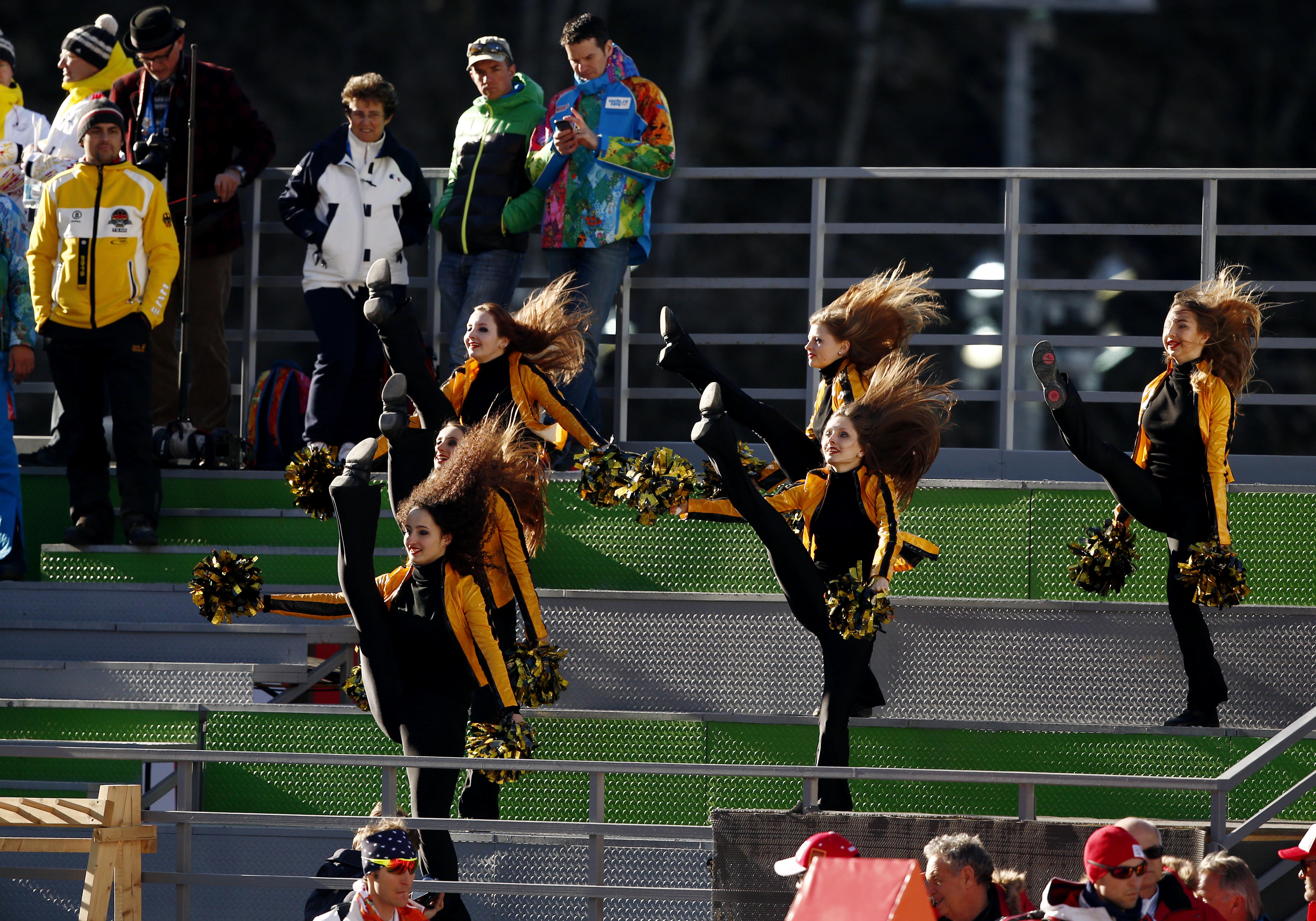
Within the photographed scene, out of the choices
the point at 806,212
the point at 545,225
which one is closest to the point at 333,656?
the point at 545,225

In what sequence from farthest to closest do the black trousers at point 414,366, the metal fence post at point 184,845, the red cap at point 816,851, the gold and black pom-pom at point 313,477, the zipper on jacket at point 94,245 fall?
the zipper on jacket at point 94,245 < the gold and black pom-pom at point 313,477 < the black trousers at point 414,366 < the metal fence post at point 184,845 < the red cap at point 816,851

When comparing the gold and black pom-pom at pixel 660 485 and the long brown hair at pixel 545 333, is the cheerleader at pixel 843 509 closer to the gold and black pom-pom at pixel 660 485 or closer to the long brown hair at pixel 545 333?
the gold and black pom-pom at pixel 660 485

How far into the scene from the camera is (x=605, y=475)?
23.9 ft

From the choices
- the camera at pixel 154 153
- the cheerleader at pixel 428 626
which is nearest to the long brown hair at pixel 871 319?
the cheerleader at pixel 428 626

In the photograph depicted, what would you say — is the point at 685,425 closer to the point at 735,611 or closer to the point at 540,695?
the point at 735,611

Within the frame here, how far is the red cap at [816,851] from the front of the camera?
5242 mm

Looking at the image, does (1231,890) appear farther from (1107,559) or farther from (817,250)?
(817,250)

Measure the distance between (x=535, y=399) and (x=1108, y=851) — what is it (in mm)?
3549

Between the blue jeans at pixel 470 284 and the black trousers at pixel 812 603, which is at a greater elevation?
the blue jeans at pixel 470 284

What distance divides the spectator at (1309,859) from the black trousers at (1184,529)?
1675mm

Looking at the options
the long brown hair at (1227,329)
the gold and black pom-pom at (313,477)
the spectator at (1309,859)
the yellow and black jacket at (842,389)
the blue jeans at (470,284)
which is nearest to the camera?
the spectator at (1309,859)

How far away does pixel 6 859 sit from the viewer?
23.2 ft

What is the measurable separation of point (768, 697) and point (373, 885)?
8.84ft

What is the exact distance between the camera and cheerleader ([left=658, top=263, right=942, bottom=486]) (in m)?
7.22
